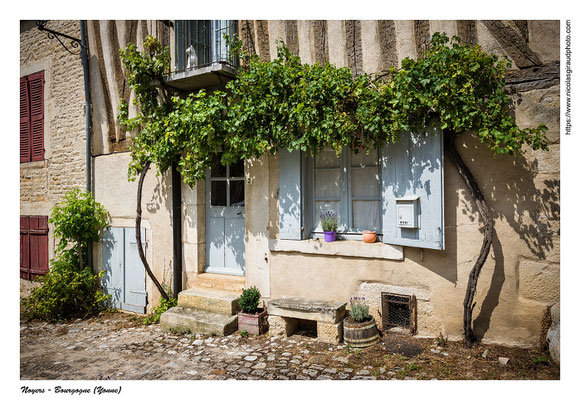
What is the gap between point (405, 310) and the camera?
411 centimetres

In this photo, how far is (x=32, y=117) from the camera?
699 centimetres

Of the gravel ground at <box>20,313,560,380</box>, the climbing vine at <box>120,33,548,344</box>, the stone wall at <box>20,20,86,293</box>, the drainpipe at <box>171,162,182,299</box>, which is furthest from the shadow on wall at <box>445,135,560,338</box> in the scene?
the stone wall at <box>20,20,86,293</box>

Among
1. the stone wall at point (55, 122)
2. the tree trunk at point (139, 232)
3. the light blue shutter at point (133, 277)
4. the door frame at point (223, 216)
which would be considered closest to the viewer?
the door frame at point (223, 216)

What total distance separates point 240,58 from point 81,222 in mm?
3694

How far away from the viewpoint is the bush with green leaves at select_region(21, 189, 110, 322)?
18.4 feet

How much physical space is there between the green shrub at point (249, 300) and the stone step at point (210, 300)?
0.67ft

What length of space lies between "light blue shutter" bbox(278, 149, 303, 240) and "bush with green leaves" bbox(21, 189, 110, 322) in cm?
333

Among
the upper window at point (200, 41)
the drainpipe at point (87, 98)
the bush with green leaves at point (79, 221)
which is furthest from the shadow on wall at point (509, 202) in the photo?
the drainpipe at point (87, 98)

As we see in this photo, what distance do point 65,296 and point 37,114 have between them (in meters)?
3.60

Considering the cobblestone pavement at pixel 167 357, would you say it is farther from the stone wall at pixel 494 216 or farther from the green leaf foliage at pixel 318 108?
the green leaf foliage at pixel 318 108

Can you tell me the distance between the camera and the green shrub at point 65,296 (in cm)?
559

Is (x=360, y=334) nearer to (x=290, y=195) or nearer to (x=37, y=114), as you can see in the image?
(x=290, y=195)

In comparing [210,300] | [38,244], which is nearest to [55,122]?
[38,244]

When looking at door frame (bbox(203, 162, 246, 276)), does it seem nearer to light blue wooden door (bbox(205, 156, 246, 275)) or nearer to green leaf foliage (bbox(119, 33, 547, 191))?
light blue wooden door (bbox(205, 156, 246, 275))
